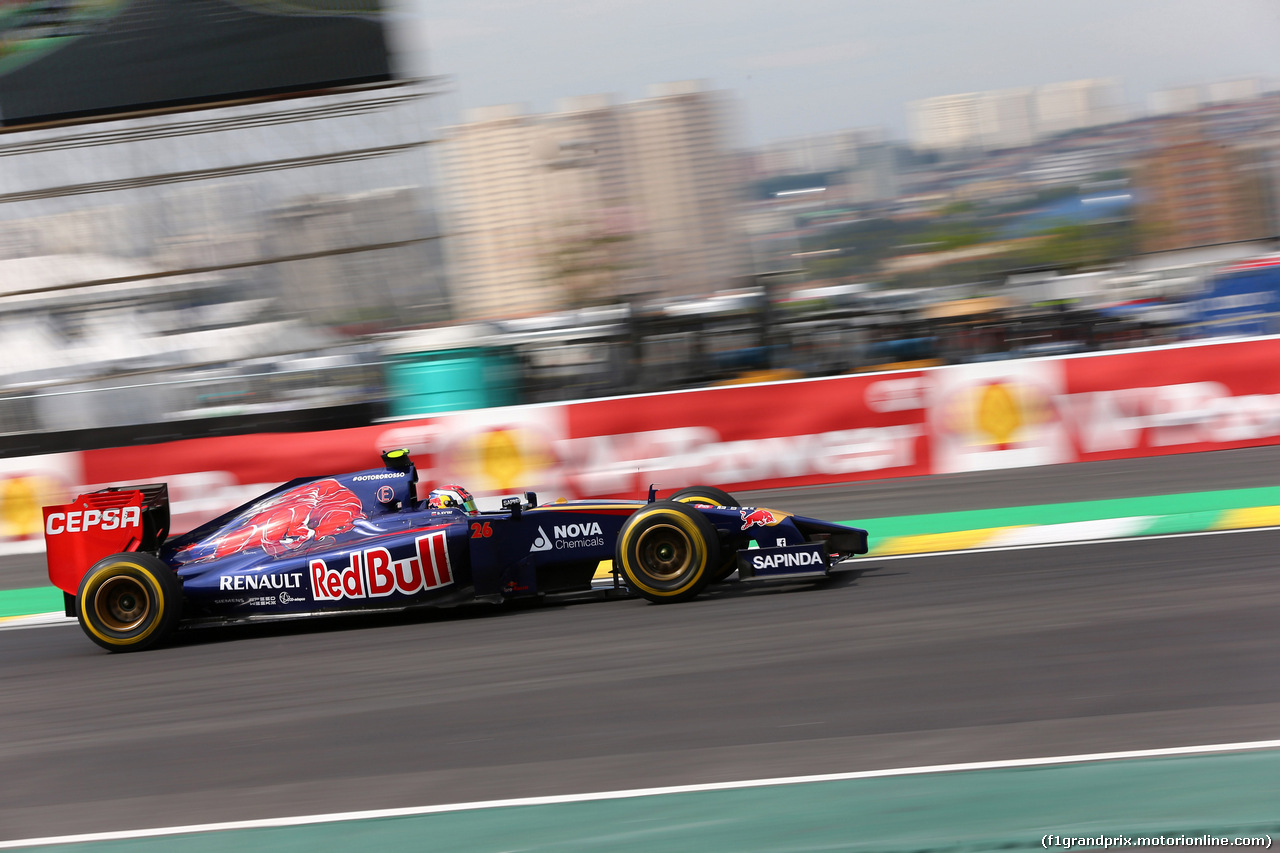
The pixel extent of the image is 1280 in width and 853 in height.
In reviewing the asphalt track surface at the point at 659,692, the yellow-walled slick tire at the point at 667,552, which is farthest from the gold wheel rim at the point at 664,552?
the asphalt track surface at the point at 659,692

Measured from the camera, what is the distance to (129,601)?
23.9 ft

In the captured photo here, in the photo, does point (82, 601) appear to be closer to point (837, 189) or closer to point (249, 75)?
point (249, 75)

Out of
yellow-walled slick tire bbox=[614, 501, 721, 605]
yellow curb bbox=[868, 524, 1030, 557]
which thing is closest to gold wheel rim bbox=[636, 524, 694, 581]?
yellow-walled slick tire bbox=[614, 501, 721, 605]

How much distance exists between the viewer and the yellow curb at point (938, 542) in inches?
329

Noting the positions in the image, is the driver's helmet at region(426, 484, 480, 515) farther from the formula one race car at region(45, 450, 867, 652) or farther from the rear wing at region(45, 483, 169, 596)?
the rear wing at region(45, 483, 169, 596)

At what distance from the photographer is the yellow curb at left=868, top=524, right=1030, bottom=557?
329 inches

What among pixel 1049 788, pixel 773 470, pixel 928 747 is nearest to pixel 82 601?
pixel 928 747

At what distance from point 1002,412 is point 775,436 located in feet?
7.02

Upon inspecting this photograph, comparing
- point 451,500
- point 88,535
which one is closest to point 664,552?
point 451,500

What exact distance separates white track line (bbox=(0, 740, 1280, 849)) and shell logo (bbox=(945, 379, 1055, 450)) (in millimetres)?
7371

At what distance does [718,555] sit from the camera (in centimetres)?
693

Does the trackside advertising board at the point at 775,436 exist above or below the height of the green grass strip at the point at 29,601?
above

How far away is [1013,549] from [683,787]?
176 inches

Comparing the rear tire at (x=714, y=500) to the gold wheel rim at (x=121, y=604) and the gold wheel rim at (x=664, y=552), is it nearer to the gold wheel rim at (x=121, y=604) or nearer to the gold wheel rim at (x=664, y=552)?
the gold wheel rim at (x=664, y=552)
